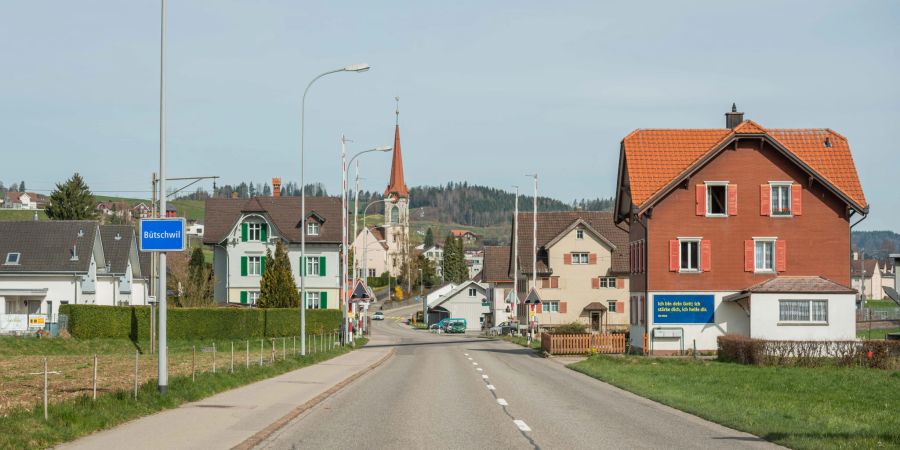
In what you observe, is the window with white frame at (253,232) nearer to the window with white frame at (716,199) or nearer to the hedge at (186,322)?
the hedge at (186,322)

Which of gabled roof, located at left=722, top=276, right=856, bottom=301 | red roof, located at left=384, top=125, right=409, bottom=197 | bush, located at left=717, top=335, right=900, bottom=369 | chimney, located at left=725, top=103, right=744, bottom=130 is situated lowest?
bush, located at left=717, top=335, right=900, bottom=369

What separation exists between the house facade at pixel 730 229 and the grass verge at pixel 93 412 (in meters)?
26.7

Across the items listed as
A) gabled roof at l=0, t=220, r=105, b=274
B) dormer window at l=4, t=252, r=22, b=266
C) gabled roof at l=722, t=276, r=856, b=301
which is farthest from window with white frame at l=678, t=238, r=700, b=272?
dormer window at l=4, t=252, r=22, b=266

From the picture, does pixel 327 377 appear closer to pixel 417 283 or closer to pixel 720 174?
pixel 720 174

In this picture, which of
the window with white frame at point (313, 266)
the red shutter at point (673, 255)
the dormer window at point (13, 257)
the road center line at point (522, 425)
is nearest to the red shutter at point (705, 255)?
the red shutter at point (673, 255)

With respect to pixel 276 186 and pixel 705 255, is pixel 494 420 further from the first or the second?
pixel 276 186

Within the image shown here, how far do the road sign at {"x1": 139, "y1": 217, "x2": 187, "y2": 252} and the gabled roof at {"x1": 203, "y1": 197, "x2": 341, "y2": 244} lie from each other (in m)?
61.5

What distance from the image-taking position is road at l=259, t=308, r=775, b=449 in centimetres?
1393

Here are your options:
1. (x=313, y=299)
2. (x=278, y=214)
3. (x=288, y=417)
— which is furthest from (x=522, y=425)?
(x=278, y=214)

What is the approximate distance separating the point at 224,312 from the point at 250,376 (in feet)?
108

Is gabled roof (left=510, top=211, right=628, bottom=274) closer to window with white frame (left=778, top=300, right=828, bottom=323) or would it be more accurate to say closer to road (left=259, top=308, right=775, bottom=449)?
window with white frame (left=778, top=300, right=828, bottom=323)

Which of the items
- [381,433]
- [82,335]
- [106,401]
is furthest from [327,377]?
[82,335]

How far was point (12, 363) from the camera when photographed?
124ft

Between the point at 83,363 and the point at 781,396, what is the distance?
26.4 m
